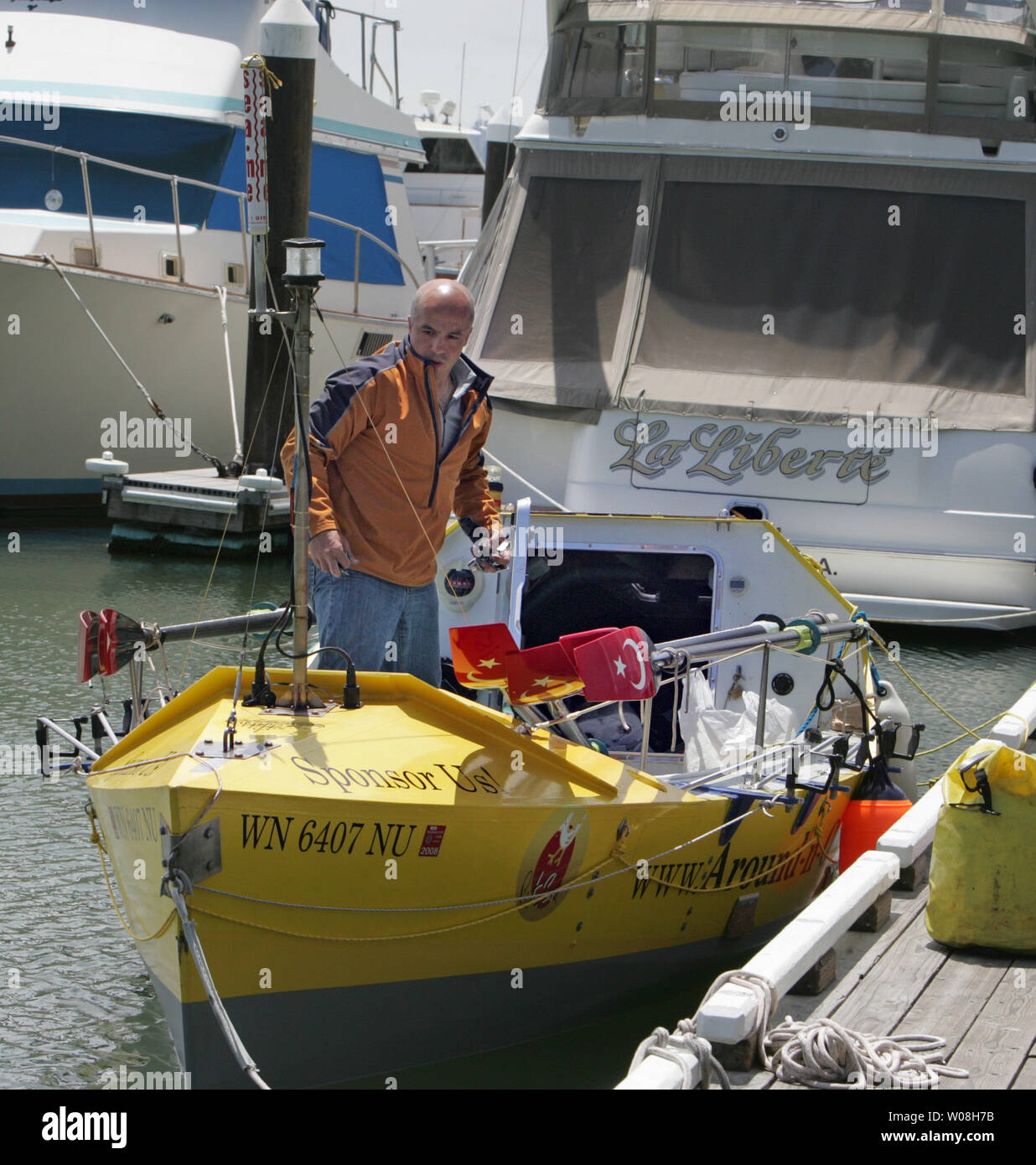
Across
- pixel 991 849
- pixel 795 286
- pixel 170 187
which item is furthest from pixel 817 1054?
pixel 170 187

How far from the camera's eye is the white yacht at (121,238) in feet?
53.8

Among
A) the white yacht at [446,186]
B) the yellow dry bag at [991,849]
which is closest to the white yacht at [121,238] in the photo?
the white yacht at [446,186]

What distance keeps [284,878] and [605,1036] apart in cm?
170

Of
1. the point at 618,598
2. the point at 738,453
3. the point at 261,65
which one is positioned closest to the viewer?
the point at 261,65

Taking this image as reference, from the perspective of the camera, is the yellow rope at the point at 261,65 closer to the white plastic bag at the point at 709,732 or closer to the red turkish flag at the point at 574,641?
the red turkish flag at the point at 574,641

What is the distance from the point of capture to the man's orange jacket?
4941mm

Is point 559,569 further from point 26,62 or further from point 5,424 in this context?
point 26,62

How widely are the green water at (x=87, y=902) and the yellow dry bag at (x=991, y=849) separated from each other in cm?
107

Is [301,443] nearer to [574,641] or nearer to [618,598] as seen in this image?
[574,641]

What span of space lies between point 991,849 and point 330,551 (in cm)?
236

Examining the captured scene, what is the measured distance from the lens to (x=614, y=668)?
177 inches

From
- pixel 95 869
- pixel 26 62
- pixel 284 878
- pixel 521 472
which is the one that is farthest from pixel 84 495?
pixel 284 878

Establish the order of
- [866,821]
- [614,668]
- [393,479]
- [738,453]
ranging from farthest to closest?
[738,453]
[866,821]
[393,479]
[614,668]

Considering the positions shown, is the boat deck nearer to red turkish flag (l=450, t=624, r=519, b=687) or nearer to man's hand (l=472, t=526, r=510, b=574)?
red turkish flag (l=450, t=624, r=519, b=687)
